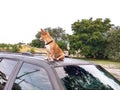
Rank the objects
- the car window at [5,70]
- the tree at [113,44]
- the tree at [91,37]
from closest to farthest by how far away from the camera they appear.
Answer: the car window at [5,70]
the tree at [113,44]
the tree at [91,37]

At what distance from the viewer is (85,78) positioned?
457cm

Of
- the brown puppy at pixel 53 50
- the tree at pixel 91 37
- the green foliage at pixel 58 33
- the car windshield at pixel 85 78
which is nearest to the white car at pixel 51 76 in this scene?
the car windshield at pixel 85 78

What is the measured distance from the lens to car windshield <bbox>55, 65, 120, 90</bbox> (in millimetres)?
4293

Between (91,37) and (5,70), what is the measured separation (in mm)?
61980

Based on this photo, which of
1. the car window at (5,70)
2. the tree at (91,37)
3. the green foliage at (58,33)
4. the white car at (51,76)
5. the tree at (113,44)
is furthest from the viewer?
the green foliage at (58,33)

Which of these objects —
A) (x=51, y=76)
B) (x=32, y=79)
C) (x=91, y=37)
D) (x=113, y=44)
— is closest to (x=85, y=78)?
(x=51, y=76)

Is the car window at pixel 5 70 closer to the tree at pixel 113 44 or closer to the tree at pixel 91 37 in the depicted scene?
the tree at pixel 113 44

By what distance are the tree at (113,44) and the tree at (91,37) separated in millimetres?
1620

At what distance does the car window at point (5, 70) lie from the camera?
4984 millimetres

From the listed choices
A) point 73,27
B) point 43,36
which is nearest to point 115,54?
point 73,27

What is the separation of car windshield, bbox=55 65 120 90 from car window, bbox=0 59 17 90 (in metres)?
0.93

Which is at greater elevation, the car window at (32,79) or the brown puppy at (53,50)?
the brown puppy at (53,50)

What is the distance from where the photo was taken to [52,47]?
5168mm

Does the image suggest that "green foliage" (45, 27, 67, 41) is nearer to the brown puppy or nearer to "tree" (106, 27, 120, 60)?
"tree" (106, 27, 120, 60)
